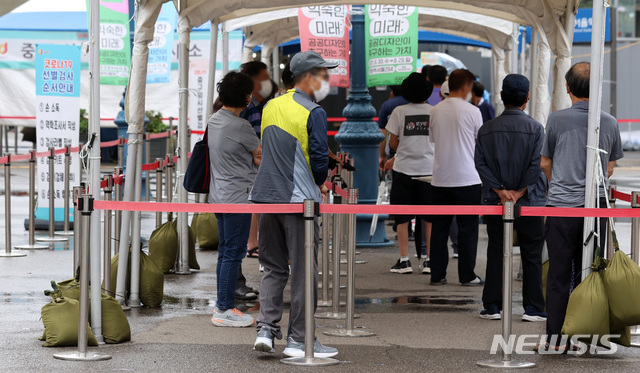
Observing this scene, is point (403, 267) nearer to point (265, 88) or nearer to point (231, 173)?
point (265, 88)

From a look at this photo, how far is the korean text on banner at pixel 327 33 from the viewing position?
12.6 meters

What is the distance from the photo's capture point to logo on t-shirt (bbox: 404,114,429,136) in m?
10.3

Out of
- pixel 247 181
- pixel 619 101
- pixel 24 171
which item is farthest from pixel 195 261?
pixel 619 101

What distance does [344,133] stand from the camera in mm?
12867

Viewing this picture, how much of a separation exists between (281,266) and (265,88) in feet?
8.23

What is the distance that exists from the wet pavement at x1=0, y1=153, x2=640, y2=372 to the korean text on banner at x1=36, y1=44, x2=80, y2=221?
7.53 ft

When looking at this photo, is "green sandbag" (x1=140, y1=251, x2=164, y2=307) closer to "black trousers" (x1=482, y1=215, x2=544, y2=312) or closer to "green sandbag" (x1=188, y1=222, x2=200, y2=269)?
"green sandbag" (x1=188, y1=222, x2=200, y2=269)

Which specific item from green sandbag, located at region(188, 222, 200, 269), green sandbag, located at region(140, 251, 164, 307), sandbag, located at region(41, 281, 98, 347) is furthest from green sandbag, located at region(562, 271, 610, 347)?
green sandbag, located at region(188, 222, 200, 269)

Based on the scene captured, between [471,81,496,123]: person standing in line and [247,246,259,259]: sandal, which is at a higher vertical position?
[471,81,496,123]: person standing in line

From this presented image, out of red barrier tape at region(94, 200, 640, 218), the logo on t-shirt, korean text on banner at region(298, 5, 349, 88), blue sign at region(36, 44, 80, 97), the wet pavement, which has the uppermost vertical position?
korean text on banner at region(298, 5, 349, 88)

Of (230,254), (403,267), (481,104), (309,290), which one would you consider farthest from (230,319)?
(481,104)

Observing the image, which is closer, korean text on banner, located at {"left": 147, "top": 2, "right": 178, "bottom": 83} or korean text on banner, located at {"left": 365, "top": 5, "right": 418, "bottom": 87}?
korean text on banner, located at {"left": 365, "top": 5, "right": 418, "bottom": 87}

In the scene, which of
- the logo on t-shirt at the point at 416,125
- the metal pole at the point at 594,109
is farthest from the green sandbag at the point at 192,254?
the metal pole at the point at 594,109

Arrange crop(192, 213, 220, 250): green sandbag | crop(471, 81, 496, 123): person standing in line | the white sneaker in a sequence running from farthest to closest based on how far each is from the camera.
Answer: crop(192, 213, 220, 250): green sandbag < crop(471, 81, 496, 123): person standing in line < the white sneaker
